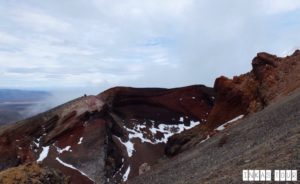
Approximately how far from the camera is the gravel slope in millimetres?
13281

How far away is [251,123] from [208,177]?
33.2 feet

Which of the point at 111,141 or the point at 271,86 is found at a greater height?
the point at 271,86

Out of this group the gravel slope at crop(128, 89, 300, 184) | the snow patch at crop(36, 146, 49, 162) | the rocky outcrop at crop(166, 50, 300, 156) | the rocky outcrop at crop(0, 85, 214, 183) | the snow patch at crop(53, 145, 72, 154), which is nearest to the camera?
the gravel slope at crop(128, 89, 300, 184)

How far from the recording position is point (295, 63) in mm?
33719

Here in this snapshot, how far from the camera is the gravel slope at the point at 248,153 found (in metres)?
13.3

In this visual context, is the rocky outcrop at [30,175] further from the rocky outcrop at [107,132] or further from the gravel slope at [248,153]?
the rocky outcrop at [107,132]

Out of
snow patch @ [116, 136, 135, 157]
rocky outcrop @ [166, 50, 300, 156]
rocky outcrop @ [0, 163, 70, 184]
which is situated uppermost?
rocky outcrop @ [166, 50, 300, 156]

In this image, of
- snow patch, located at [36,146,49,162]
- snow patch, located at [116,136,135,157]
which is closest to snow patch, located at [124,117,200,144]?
snow patch, located at [116,136,135,157]

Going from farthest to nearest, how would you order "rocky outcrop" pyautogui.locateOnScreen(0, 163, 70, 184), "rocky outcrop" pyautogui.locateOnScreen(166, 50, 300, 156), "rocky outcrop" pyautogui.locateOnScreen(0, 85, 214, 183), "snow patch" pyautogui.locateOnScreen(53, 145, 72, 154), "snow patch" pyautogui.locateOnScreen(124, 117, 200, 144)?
"snow patch" pyautogui.locateOnScreen(124, 117, 200, 144), "snow patch" pyautogui.locateOnScreen(53, 145, 72, 154), "rocky outcrop" pyautogui.locateOnScreen(0, 85, 214, 183), "rocky outcrop" pyautogui.locateOnScreen(166, 50, 300, 156), "rocky outcrop" pyautogui.locateOnScreen(0, 163, 70, 184)

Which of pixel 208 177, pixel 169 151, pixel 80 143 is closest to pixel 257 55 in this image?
pixel 169 151

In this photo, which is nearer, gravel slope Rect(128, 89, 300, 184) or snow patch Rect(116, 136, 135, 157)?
gravel slope Rect(128, 89, 300, 184)

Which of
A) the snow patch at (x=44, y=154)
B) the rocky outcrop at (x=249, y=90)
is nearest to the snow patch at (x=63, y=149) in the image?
the snow patch at (x=44, y=154)

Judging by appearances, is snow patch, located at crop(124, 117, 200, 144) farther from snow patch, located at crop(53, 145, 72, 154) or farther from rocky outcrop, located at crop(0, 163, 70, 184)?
rocky outcrop, located at crop(0, 163, 70, 184)

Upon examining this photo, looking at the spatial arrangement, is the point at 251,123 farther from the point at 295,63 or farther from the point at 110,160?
the point at 110,160
